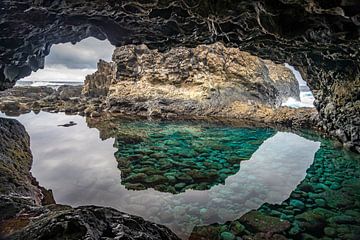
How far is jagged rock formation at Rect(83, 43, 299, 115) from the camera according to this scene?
23.7 meters

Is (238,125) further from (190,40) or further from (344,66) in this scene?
(190,40)

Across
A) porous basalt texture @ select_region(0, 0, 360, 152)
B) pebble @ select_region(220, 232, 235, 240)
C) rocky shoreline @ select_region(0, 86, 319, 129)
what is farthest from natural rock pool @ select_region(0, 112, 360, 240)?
rocky shoreline @ select_region(0, 86, 319, 129)

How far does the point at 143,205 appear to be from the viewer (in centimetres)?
608

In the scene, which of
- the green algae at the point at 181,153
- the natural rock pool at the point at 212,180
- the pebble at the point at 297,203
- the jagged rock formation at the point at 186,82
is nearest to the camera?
the natural rock pool at the point at 212,180

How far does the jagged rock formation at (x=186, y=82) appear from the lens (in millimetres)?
23688

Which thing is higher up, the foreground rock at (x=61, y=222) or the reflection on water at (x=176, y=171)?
the foreground rock at (x=61, y=222)

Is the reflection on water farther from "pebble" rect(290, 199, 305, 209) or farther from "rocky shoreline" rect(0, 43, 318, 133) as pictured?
"rocky shoreline" rect(0, 43, 318, 133)

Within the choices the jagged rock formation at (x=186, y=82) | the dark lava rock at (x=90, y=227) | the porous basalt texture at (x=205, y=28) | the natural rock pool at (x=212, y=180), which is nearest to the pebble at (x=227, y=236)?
the natural rock pool at (x=212, y=180)

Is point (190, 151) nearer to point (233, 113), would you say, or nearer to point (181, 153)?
point (181, 153)

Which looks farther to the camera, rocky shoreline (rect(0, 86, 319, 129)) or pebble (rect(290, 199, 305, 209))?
rocky shoreline (rect(0, 86, 319, 129))

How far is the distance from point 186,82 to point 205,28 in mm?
17881

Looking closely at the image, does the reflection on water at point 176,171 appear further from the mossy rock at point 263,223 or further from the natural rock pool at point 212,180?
the mossy rock at point 263,223

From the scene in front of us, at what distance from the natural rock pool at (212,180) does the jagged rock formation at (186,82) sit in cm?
972

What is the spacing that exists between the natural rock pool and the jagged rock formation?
31.9 feet
